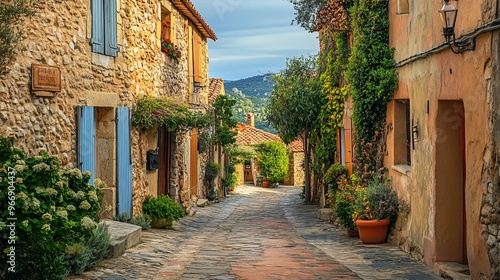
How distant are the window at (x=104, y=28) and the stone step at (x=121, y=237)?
303 centimetres

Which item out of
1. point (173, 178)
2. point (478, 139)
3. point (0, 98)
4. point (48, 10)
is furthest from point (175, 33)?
point (478, 139)

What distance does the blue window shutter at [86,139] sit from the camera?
11.1 meters

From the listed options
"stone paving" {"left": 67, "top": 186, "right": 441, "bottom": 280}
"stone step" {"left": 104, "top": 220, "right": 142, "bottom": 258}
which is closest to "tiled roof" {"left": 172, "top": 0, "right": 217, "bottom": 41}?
"stone paving" {"left": 67, "top": 186, "right": 441, "bottom": 280}

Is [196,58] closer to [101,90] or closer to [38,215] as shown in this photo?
[101,90]

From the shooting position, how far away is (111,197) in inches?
497

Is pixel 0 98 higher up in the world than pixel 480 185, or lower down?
higher up

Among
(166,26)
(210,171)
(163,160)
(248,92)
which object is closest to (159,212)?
(163,160)

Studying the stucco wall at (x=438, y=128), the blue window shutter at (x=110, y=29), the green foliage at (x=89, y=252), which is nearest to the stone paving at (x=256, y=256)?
the green foliage at (x=89, y=252)

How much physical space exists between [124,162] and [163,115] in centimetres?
181

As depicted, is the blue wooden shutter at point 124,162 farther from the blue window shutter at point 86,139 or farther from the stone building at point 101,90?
the blue window shutter at point 86,139

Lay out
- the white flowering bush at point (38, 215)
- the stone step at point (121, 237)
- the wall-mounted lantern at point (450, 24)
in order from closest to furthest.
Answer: the white flowering bush at point (38, 215)
the wall-mounted lantern at point (450, 24)
the stone step at point (121, 237)

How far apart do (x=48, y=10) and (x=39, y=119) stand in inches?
64.9

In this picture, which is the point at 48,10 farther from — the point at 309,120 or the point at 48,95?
the point at 309,120

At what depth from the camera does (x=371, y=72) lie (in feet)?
42.9
